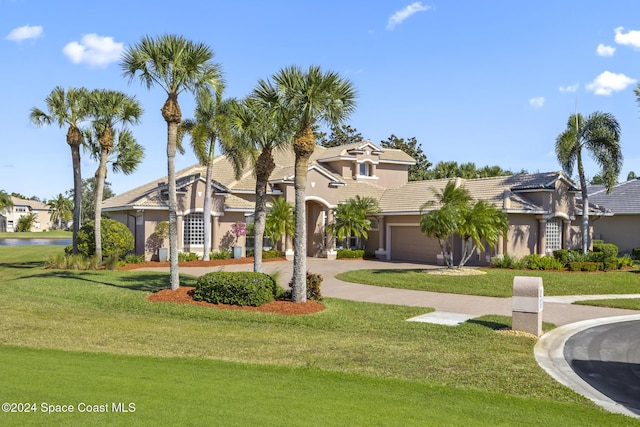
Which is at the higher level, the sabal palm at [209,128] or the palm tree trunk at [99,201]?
the sabal palm at [209,128]

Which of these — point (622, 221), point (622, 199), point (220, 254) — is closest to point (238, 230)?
point (220, 254)

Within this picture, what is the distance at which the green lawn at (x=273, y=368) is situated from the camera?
24.8 ft

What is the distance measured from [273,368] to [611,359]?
7.01 meters

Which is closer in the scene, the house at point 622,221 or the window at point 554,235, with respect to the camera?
the window at point 554,235

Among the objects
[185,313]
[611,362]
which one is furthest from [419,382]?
[185,313]

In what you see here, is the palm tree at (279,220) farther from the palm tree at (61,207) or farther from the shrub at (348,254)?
the palm tree at (61,207)

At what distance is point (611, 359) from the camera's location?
1210 centimetres

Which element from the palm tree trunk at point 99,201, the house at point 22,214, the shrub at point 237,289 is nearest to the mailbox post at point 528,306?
the shrub at point 237,289

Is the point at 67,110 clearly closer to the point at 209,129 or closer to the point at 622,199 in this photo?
the point at 209,129

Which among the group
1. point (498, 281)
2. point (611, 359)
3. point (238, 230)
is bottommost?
point (611, 359)

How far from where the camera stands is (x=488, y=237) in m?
26.2

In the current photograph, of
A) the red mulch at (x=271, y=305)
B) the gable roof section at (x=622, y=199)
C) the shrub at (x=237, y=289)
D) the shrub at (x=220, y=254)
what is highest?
the gable roof section at (x=622, y=199)

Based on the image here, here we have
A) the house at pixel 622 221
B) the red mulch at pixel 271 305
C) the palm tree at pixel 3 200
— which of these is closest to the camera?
the red mulch at pixel 271 305

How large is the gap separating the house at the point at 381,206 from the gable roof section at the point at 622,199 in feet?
24.9
